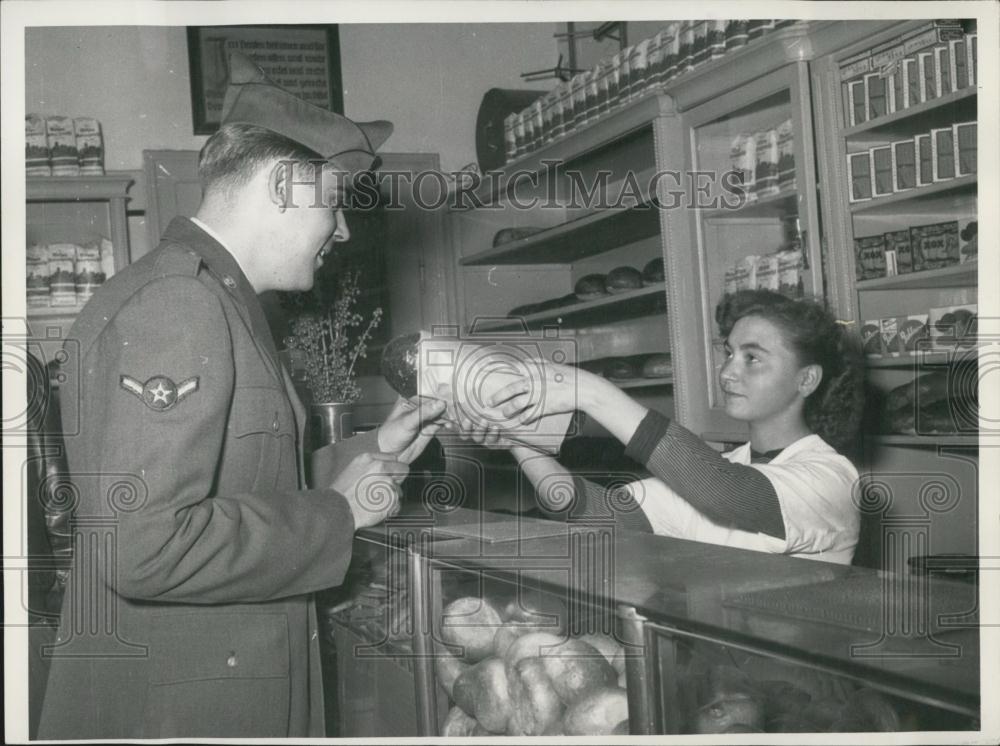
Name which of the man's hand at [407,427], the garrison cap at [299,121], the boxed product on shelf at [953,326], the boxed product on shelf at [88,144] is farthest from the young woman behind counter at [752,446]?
the boxed product on shelf at [88,144]

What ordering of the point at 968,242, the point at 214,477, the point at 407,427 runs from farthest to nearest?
1. the point at 968,242
2. the point at 407,427
3. the point at 214,477

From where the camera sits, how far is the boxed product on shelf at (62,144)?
10.9ft

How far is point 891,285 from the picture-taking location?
2168 mm

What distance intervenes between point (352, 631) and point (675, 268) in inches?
67.9

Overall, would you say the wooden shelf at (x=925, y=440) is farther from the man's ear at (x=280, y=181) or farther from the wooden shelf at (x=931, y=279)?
the man's ear at (x=280, y=181)

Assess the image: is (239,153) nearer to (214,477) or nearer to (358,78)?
(214,477)

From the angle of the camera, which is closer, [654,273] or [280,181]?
[280,181]

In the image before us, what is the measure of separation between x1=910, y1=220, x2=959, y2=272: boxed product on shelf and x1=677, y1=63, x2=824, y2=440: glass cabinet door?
24 centimetres

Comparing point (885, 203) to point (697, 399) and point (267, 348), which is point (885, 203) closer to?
point (697, 399)

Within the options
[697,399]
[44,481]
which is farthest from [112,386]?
[697,399]

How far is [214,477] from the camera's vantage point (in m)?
1.08

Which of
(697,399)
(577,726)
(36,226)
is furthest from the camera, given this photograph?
(36,226)

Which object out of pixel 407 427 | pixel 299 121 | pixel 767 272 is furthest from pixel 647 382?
pixel 299 121
